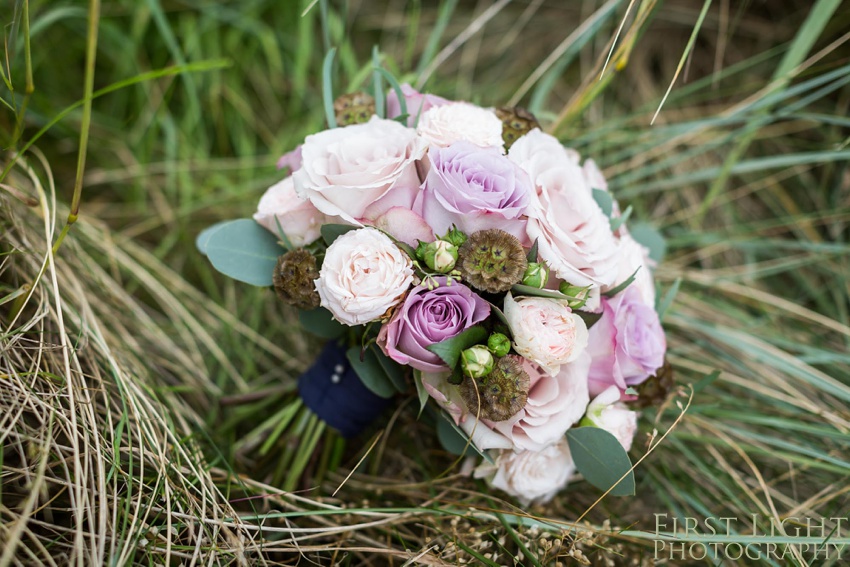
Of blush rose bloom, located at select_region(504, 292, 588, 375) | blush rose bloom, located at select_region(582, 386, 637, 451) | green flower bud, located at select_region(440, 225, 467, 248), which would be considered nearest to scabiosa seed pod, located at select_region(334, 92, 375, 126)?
green flower bud, located at select_region(440, 225, 467, 248)

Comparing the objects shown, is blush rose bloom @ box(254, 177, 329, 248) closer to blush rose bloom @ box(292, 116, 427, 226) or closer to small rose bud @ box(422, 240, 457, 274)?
blush rose bloom @ box(292, 116, 427, 226)

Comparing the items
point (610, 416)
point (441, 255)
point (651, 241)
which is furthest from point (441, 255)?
point (651, 241)

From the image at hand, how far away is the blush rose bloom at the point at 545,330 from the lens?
0.68 m

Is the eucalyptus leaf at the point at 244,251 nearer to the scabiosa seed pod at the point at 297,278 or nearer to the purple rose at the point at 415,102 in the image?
the scabiosa seed pod at the point at 297,278

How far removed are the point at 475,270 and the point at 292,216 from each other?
26cm

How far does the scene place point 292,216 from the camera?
0.77 metres

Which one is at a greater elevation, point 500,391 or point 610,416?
point 500,391

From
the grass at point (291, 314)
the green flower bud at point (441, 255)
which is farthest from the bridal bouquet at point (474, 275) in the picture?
the grass at point (291, 314)

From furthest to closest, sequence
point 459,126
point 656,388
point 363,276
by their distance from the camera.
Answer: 1. point 656,388
2. point 459,126
3. point 363,276

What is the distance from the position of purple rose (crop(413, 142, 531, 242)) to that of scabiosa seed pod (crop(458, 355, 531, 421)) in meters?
0.17

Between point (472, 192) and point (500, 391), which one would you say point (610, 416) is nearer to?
point (500, 391)

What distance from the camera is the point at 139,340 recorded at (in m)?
1.14

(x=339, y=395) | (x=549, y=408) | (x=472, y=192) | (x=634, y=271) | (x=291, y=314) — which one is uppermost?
(x=472, y=192)

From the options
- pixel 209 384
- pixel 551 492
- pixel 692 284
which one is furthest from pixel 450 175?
pixel 692 284
